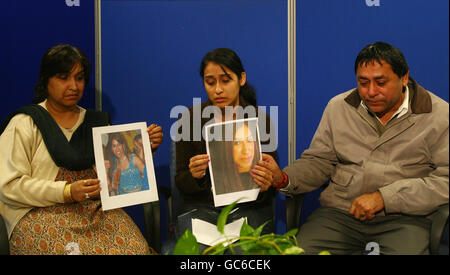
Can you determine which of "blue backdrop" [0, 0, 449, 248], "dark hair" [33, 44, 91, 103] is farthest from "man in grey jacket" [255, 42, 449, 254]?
"dark hair" [33, 44, 91, 103]

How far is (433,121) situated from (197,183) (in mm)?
1140

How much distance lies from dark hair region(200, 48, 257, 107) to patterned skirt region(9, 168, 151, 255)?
32.6 inches

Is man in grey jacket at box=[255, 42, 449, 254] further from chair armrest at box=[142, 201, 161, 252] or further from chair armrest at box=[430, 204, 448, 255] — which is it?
chair armrest at box=[142, 201, 161, 252]

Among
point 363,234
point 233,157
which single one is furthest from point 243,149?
point 363,234

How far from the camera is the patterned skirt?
2.14 metres

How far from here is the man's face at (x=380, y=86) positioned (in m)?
2.13

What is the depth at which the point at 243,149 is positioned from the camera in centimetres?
221

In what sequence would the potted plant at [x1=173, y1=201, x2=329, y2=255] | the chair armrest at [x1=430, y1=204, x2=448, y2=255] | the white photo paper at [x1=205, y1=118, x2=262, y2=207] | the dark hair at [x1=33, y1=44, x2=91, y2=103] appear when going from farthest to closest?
the dark hair at [x1=33, y1=44, x2=91, y2=103], the white photo paper at [x1=205, y1=118, x2=262, y2=207], the chair armrest at [x1=430, y1=204, x2=448, y2=255], the potted plant at [x1=173, y1=201, x2=329, y2=255]

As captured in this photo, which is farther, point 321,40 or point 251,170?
point 321,40

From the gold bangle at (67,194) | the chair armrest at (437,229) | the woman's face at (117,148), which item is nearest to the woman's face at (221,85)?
the woman's face at (117,148)
